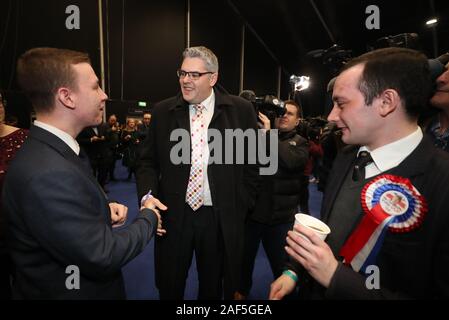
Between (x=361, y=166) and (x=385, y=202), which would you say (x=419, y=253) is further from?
(x=361, y=166)

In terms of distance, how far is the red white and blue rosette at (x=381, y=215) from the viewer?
0.83 meters

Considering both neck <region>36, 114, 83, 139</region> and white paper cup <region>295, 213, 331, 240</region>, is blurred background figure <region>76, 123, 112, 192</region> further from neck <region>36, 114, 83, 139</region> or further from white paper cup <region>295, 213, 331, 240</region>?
white paper cup <region>295, 213, 331, 240</region>

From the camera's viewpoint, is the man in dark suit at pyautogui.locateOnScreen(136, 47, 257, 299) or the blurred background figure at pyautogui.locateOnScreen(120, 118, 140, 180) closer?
the man in dark suit at pyautogui.locateOnScreen(136, 47, 257, 299)

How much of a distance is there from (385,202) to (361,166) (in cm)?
22

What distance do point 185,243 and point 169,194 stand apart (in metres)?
0.34

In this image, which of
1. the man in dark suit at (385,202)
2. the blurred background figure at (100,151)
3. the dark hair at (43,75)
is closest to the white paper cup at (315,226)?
the man in dark suit at (385,202)

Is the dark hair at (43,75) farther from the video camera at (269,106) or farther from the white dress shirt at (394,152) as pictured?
the video camera at (269,106)

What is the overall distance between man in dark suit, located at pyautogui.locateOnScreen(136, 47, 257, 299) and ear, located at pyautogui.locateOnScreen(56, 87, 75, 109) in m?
0.75

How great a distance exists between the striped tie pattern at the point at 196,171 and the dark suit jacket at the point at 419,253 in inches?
40.1

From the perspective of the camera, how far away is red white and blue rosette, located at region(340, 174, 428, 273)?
2.72 feet

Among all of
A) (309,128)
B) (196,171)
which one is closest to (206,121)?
(196,171)

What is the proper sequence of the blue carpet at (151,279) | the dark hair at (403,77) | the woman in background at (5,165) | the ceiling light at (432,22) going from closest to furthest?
the dark hair at (403,77) → the woman in background at (5,165) → the blue carpet at (151,279) → the ceiling light at (432,22)

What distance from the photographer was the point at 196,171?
67.2 inches

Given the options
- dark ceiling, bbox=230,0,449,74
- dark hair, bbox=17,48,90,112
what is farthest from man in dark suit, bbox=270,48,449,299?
dark ceiling, bbox=230,0,449,74
